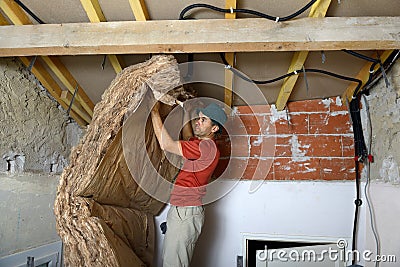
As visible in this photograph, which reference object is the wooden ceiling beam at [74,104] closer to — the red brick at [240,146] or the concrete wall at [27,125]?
the concrete wall at [27,125]

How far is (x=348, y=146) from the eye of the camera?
263 cm

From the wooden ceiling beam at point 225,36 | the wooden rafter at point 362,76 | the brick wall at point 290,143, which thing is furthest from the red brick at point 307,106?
the wooden ceiling beam at point 225,36

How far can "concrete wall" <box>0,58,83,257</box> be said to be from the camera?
6.75 ft

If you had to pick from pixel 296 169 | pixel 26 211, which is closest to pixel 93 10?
pixel 26 211

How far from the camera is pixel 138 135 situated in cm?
200

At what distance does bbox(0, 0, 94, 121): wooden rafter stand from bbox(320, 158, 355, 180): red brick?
5.78 feet

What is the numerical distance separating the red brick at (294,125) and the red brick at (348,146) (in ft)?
0.91

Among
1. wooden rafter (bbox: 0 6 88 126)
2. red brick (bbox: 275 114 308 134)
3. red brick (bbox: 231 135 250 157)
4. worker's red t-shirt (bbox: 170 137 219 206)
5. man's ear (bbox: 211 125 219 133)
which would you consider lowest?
worker's red t-shirt (bbox: 170 137 219 206)

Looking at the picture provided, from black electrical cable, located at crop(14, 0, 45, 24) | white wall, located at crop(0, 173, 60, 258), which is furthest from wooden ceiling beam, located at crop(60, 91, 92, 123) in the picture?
black electrical cable, located at crop(14, 0, 45, 24)

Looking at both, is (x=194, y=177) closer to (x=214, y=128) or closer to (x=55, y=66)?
(x=214, y=128)

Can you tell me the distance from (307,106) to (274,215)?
843 mm

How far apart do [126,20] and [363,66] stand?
1.45 m

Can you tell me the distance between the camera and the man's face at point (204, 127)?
7.12 ft

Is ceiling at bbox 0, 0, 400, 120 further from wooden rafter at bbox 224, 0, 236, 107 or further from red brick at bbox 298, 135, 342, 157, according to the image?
red brick at bbox 298, 135, 342, 157
